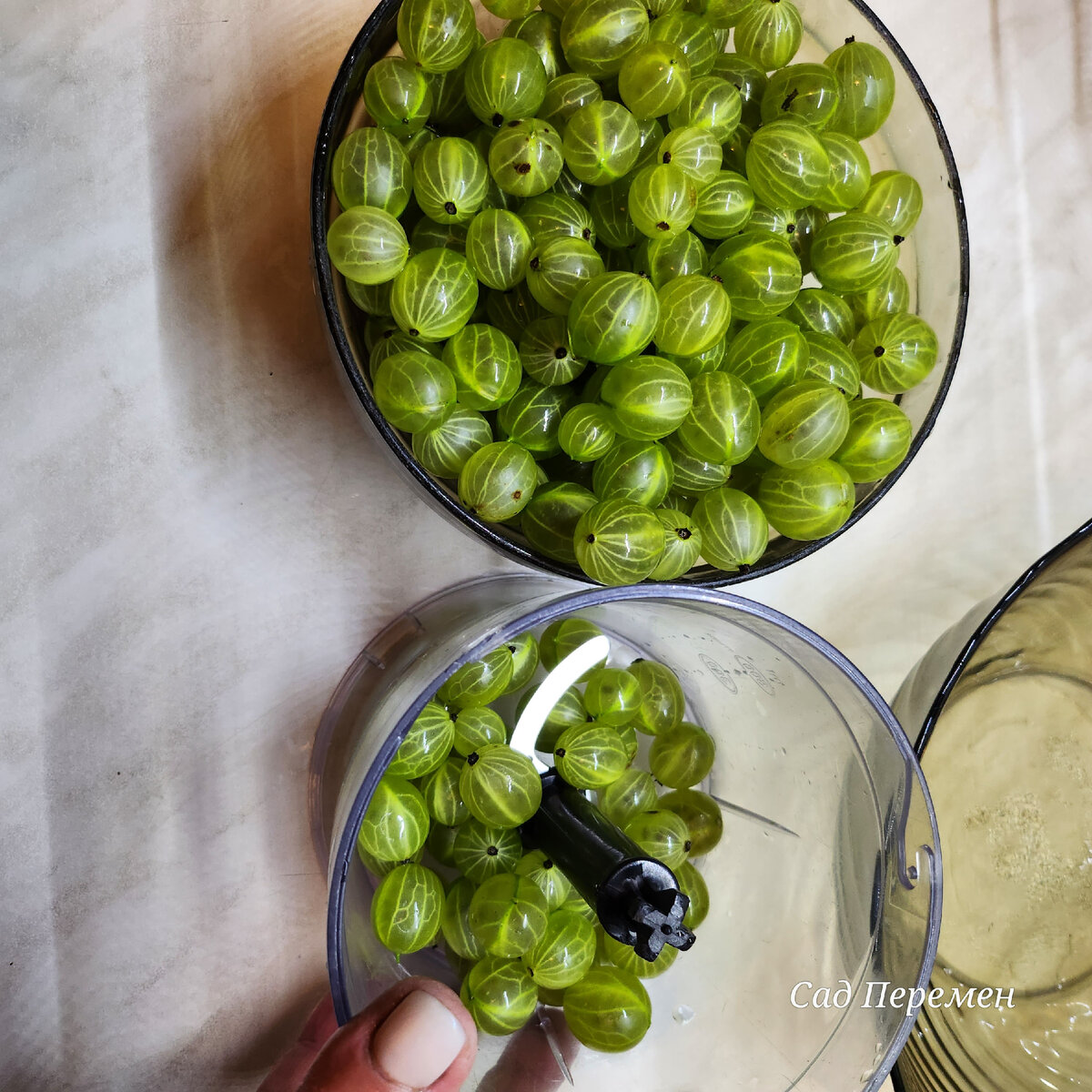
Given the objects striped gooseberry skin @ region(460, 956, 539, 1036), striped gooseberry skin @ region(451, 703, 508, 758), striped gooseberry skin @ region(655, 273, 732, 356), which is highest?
striped gooseberry skin @ region(655, 273, 732, 356)

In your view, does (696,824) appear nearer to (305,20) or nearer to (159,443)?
(159,443)

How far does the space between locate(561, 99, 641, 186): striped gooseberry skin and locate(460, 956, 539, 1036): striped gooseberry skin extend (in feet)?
1.14

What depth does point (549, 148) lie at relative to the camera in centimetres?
39

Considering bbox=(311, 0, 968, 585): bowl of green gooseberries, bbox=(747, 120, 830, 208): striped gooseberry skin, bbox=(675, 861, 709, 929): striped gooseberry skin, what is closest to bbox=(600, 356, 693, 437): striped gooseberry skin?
bbox=(311, 0, 968, 585): bowl of green gooseberries

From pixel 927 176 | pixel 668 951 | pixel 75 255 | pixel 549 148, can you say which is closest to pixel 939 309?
pixel 927 176

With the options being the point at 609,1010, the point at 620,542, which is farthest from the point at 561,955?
the point at 620,542

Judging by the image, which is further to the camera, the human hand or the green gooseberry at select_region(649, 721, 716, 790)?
the green gooseberry at select_region(649, 721, 716, 790)

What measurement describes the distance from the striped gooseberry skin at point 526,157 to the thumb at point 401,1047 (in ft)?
1.10

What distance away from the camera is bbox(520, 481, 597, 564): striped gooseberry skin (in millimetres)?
410

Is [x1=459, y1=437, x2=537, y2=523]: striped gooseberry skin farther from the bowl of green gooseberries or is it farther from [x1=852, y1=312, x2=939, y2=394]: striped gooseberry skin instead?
[x1=852, y1=312, x2=939, y2=394]: striped gooseberry skin

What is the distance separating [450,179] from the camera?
0.39 m

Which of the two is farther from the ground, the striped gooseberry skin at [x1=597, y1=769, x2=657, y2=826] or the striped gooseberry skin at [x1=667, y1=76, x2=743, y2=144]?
the striped gooseberry skin at [x1=667, y1=76, x2=743, y2=144]

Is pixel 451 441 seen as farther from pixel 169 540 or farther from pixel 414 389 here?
pixel 169 540

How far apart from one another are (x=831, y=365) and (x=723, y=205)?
91 mm
